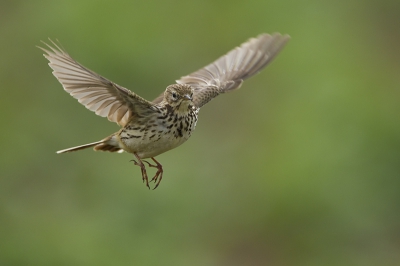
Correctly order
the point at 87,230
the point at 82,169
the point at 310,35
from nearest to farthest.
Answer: the point at 87,230 → the point at 82,169 → the point at 310,35

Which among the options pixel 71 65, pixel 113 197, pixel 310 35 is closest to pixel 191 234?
pixel 113 197

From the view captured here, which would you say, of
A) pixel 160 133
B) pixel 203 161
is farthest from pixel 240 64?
pixel 203 161

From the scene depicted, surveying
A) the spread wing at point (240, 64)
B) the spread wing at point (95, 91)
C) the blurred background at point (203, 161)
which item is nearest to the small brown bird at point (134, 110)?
the spread wing at point (95, 91)

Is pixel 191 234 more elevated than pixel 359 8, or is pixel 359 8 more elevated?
pixel 359 8

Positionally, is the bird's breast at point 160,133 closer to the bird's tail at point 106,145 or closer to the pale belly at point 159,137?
the pale belly at point 159,137

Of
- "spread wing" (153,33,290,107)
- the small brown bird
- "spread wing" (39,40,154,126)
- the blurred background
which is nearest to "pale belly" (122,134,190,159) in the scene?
the small brown bird

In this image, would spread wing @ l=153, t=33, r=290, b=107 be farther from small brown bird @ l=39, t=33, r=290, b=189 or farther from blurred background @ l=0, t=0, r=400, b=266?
blurred background @ l=0, t=0, r=400, b=266

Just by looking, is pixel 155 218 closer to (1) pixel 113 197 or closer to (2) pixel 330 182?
(1) pixel 113 197
